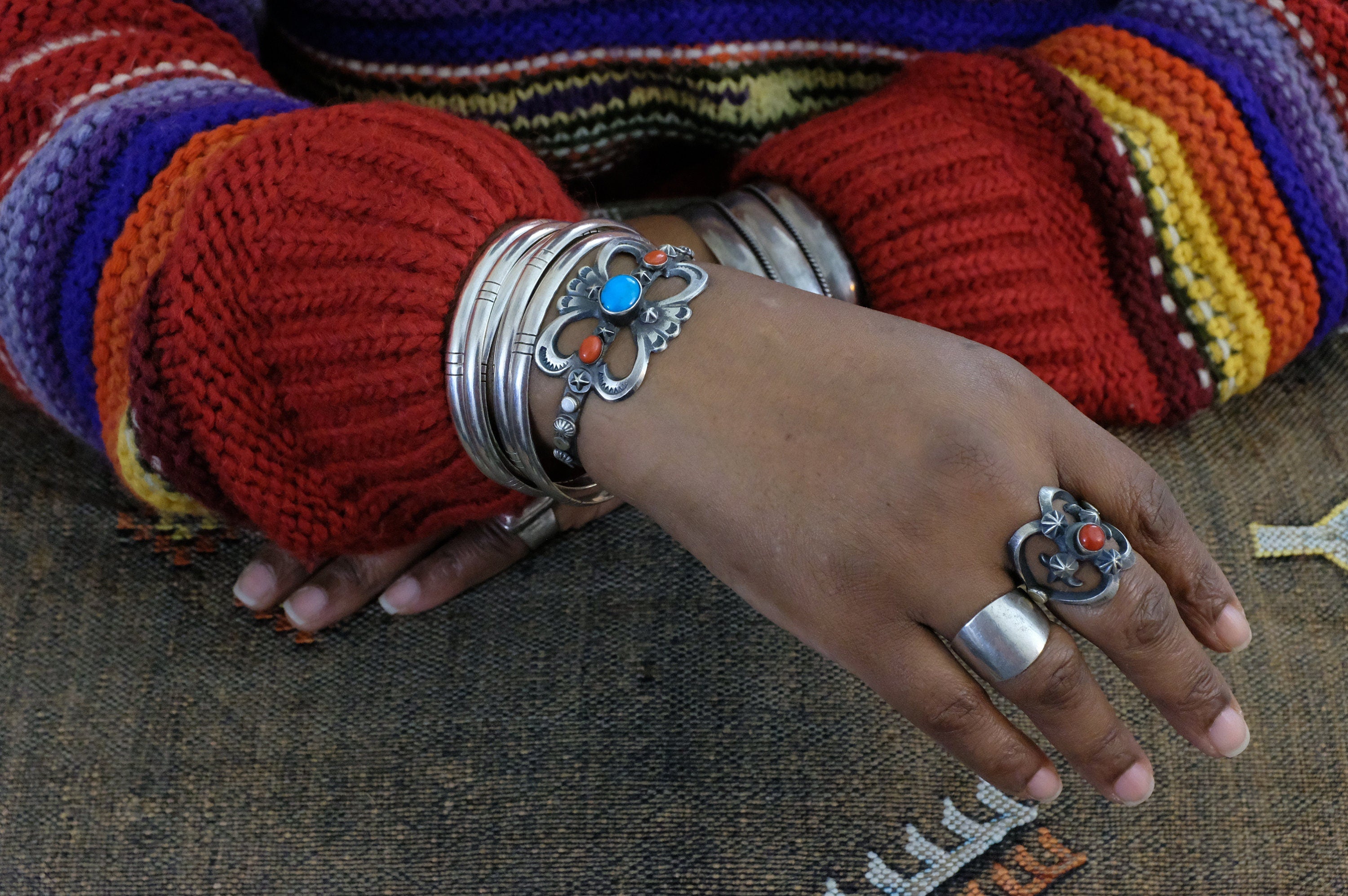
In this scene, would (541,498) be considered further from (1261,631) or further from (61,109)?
(1261,631)

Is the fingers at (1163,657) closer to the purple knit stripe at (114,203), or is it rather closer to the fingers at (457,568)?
the fingers at (457,568)

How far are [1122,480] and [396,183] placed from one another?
44 cm

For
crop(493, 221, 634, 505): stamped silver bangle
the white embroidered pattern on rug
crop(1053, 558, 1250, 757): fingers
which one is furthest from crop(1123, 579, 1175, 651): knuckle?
crop(493, 221, 634, 505): stamped silver bangle

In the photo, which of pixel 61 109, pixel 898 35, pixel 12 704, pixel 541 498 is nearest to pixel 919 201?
pixel 898 35

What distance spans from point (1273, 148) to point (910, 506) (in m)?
0.47

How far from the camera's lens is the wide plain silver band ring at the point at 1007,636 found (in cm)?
46

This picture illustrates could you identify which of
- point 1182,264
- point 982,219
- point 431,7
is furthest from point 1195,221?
point 431,7

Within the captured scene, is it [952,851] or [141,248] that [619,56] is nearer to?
[141,248]

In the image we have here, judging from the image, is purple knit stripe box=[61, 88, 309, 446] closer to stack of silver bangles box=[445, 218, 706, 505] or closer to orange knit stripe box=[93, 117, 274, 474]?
orange knit stripe box=[93, 117, 274, 474]

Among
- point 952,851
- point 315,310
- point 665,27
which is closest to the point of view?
point 315,310

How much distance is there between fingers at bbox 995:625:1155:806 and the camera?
475 millimetres

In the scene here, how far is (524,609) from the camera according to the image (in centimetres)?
72

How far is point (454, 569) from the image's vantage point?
72cm

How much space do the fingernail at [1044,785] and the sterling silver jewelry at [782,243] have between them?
0.35 metres
